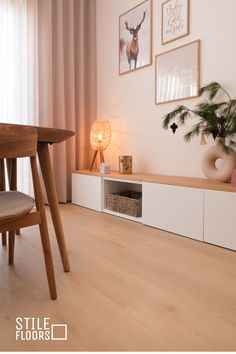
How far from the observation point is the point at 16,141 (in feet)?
3.20

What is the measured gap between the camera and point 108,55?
10.4ft

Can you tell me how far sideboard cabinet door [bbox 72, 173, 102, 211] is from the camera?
2.62 m

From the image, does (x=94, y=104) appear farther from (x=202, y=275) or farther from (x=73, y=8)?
(x=202, y=275)

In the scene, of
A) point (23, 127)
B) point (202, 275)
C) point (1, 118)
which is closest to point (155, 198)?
point (202, 275)

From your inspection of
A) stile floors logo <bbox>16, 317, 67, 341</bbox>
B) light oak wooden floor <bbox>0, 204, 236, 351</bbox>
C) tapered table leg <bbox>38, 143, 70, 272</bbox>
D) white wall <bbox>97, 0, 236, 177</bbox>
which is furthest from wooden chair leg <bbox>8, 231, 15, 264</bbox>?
white wall <bbox>97, 0, 236, 177</bbox>

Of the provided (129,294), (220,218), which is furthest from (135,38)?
(129,294)

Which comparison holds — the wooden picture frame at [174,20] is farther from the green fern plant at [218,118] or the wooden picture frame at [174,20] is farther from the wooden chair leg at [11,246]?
the wooden chair leg at [11,246]

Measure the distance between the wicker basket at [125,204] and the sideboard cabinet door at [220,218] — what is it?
669 millimetres

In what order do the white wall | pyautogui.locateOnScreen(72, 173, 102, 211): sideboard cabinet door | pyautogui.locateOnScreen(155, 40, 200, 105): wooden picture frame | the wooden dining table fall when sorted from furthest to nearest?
pyautogui.locateOnScreen(72, 173, 102, 211): sideboard cabinet door, pyautogui.locateOnScreen(155, 40, 200, 105): wooden picture frame, the white wall, the wooden dining table

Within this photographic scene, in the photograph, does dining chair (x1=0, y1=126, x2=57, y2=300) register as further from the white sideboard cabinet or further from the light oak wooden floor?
the white sideboard cabinet

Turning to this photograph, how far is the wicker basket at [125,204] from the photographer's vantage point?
230 centimetres

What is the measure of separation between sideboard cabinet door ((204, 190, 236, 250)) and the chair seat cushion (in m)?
1.12

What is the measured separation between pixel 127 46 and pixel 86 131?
3.39 ft

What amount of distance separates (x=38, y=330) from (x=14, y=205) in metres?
0.44
